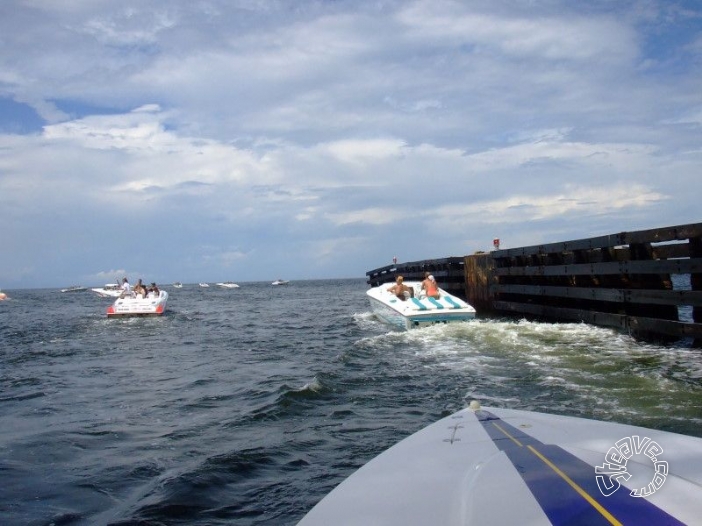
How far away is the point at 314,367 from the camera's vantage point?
10.7 metres

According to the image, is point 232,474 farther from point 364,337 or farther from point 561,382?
point 364,337

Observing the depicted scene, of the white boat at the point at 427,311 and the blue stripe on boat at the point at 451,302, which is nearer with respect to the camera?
the white boat at the point at 427,311

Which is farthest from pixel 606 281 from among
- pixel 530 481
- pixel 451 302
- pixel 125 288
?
pixel 125 288

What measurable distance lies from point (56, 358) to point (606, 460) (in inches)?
520

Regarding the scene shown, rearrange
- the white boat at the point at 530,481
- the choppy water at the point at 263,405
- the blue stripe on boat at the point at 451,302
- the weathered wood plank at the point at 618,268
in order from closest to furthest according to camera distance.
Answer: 1. the white boat at the point at 530,481
2. the choppy water at the point at 263,405
3. the weathered wood plank at the point at 618,268
4. the blue stripe on boat at the point at 451,302

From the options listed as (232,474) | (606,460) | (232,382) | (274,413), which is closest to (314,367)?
(232,382)

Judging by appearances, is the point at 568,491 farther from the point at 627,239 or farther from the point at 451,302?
the point at 451,302

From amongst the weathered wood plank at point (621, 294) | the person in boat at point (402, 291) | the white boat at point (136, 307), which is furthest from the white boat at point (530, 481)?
the white boat at point (136, 307)

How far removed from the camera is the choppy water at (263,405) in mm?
4883

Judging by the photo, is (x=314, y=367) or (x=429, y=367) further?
(x=314, y=367)

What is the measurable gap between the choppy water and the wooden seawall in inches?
20.6

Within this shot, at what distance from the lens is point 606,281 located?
541 inches

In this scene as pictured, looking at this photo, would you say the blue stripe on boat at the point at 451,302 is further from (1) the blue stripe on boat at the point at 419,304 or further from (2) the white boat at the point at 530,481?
(2) the white boat at the point at 530,481

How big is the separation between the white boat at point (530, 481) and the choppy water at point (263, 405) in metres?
1.38
